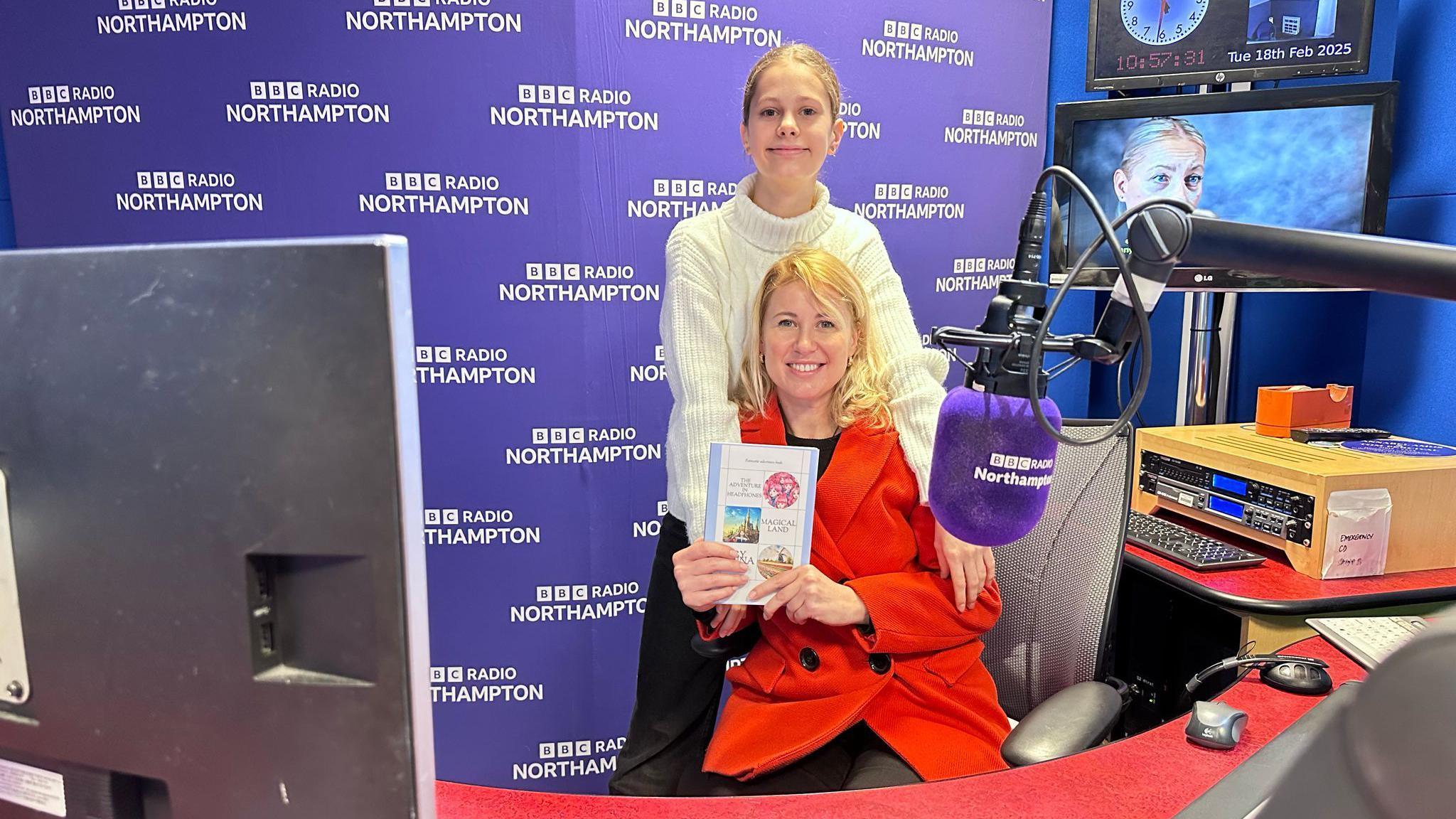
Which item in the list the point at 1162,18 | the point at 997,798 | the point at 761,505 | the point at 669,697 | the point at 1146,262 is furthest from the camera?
the point at 1162,18

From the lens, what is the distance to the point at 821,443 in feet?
5.75

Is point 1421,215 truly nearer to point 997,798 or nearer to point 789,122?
point 789,122

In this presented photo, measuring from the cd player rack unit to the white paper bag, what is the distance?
15mm

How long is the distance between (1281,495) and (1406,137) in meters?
1.24

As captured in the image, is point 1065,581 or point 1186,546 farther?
point 1186,546

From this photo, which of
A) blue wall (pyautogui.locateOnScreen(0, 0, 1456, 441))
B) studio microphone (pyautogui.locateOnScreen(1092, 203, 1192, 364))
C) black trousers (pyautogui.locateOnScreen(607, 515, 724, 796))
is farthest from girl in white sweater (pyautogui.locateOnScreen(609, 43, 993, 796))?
blue wall (pyautogui.locateOnScreen(0, 0, 1456, 441))

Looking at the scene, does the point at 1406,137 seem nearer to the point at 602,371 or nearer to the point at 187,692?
the point at 602,371

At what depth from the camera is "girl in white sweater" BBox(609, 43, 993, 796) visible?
5.88 feet

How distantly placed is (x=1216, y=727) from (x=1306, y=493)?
3.12 feet

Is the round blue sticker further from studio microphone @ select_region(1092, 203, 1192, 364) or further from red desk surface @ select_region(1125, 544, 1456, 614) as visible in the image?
studio microphone @ select_region(1092, 203, 1192, 364)

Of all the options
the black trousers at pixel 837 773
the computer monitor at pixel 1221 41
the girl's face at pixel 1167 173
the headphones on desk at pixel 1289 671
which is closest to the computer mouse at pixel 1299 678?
the headphones on desk at pixel 1289 671

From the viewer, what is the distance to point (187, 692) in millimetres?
525

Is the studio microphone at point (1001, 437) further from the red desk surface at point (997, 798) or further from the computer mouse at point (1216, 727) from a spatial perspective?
the computer mouse at point (1216, 727)

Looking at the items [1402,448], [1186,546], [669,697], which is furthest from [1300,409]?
[669,697]
